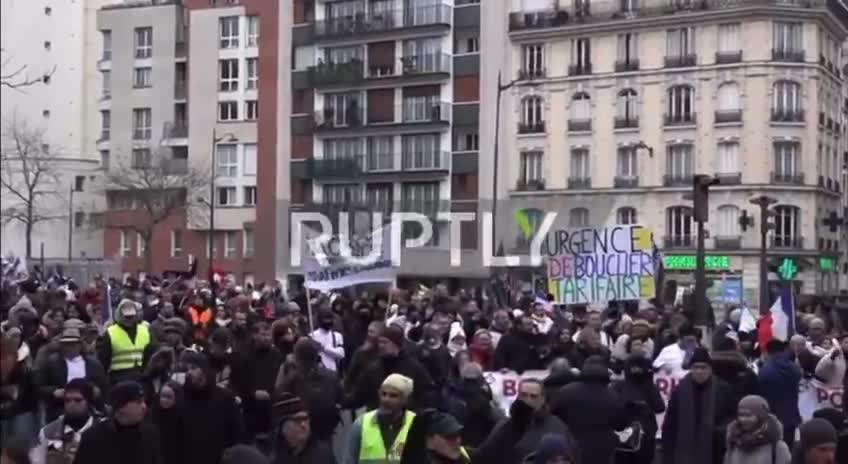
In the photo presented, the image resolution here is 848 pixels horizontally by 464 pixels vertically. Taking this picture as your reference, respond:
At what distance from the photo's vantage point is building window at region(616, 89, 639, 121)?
172ft

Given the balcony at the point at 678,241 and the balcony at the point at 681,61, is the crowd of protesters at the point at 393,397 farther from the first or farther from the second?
the balcony at the point at 681,61

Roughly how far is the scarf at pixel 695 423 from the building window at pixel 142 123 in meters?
22.8

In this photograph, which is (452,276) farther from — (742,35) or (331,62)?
(742,35)

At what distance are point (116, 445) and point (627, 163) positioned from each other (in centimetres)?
4642

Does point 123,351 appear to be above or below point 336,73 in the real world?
below

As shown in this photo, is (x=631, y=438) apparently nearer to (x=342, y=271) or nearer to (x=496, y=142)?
(x=342, y=271)

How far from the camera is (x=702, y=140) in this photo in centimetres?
5175

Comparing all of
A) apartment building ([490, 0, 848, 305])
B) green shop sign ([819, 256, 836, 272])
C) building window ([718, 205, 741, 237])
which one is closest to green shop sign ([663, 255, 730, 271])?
apartment building ([490, 0, 848, 305])

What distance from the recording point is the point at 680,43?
170ft

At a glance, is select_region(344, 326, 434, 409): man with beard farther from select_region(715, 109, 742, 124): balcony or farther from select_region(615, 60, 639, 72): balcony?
select_region(615, 60, 639, 72): balcony

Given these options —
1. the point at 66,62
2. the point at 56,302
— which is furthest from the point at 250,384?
the point at 56,302

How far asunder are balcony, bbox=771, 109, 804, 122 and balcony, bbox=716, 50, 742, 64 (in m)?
2.11

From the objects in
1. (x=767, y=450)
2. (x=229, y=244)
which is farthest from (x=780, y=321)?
(x=229, y=244)

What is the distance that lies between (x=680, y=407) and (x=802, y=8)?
138 feet
